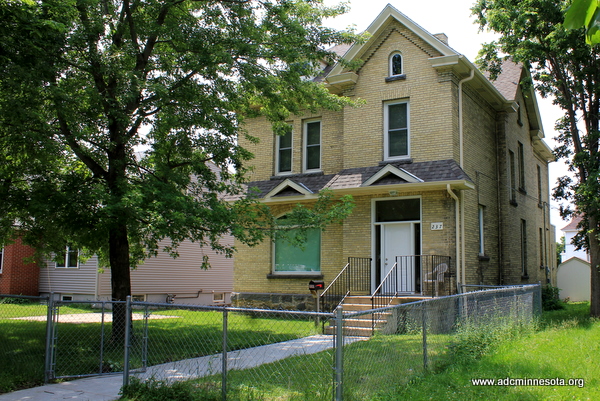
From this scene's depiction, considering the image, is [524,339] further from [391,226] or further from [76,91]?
[76,91]

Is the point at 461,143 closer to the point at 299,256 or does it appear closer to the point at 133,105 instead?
the point at 299,256

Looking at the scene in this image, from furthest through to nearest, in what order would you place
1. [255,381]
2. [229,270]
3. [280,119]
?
[229,270] < [280,119] < [255,381]

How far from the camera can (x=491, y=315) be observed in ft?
31.6

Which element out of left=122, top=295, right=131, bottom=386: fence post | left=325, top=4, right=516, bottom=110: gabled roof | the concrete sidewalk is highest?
left=325, top=4, right=516, bottom=110: gabled roof

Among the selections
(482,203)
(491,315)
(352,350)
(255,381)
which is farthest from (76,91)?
(482,203)

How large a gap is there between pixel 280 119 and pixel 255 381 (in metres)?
8.25

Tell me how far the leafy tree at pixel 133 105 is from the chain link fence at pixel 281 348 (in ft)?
6.11

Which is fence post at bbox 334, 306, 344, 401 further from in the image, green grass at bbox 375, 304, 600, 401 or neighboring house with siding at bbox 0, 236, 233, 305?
neighboring house with siding at bbox 0, 236, 233, 305

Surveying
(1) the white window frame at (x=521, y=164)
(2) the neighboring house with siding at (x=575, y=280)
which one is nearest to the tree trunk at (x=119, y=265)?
(1) the white window frame at (x=521, y=164)

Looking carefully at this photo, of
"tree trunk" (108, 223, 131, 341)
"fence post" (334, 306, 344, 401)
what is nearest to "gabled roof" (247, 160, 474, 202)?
"tree trunk" (108, 223, 131, 341)

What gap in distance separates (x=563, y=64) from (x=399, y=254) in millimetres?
7762

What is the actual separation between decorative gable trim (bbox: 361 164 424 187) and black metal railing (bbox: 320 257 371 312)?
2.27 m

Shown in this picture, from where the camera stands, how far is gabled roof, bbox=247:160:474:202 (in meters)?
13.6

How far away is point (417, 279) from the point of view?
14.3m
